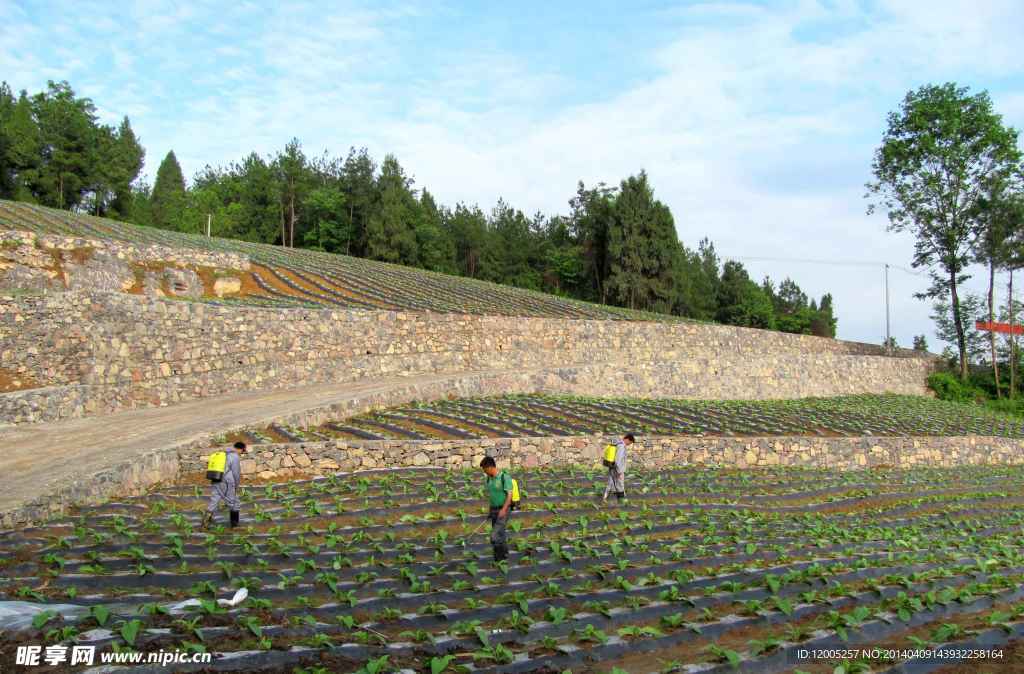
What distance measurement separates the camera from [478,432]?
19.1 m

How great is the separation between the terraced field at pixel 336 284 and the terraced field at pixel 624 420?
34.0 ft

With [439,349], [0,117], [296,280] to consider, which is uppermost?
[0,117]

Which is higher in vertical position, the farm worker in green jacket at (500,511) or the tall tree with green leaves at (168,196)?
the tall tree with green leaves at (168,196)

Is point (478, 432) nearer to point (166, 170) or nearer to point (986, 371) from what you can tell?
point (986, 371)

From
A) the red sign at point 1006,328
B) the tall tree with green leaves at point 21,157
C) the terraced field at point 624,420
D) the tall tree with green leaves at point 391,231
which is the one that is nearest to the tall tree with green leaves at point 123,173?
the tall tree with green leaves at point 21,157

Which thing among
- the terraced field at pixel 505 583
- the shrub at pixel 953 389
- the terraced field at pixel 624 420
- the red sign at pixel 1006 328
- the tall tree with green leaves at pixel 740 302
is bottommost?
the terraced field at pixel 505 583

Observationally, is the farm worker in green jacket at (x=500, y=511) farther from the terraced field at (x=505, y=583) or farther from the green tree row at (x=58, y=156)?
the green tree row at (x=58, y=156)

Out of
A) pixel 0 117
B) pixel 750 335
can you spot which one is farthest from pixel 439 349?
pixel 0 117

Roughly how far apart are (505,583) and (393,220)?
185ft

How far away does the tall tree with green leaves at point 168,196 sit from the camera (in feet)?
247

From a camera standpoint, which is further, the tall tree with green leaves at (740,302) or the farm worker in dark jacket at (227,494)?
the tall tree with green leaves at (740,302)

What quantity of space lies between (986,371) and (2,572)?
172 feet

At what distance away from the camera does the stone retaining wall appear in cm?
1554

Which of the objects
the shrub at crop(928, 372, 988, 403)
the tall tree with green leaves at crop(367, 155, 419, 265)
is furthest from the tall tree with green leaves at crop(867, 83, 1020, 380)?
the tall tree with green leaves at crop(367, 155, 419, 265)
